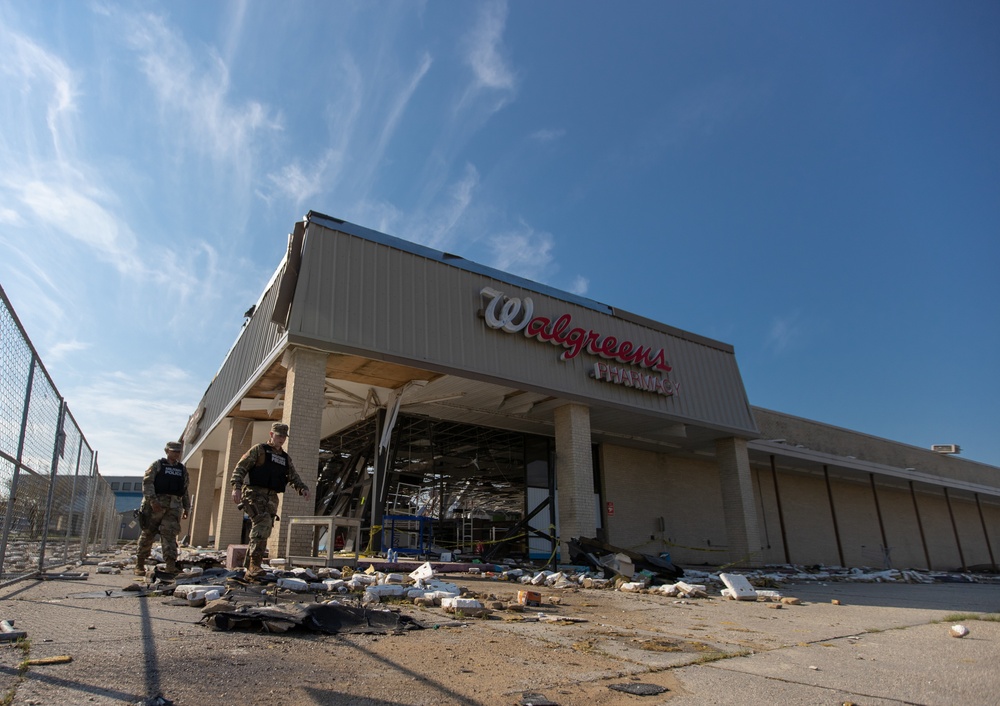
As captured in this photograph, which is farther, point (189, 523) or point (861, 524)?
point (861, 524)

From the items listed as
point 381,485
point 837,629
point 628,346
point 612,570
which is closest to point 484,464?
point 381,485

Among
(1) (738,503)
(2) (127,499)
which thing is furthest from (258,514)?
(2) (127,499)

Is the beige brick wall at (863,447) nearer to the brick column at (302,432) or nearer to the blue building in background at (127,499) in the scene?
the brick column at (302,432)

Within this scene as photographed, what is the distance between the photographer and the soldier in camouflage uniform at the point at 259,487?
687 centimetres

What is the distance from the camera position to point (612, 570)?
417 inches

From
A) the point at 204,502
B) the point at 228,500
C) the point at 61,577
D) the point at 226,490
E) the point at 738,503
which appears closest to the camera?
the point at 61,577

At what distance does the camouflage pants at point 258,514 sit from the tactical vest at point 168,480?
2.48 m

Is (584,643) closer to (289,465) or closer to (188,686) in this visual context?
(188,686)

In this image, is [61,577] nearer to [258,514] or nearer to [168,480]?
[168,480]

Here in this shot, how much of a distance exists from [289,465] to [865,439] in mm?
28499

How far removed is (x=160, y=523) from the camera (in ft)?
28.4

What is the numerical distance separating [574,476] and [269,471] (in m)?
9.98

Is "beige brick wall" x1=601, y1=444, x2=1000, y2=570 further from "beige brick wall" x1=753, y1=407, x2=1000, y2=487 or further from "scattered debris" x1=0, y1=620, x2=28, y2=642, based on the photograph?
"scattered debris" x1=0, y1=620, x2=28, y2=642

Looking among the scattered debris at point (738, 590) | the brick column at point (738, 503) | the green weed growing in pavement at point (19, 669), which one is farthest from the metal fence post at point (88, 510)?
the brick column at point (738, 503)
